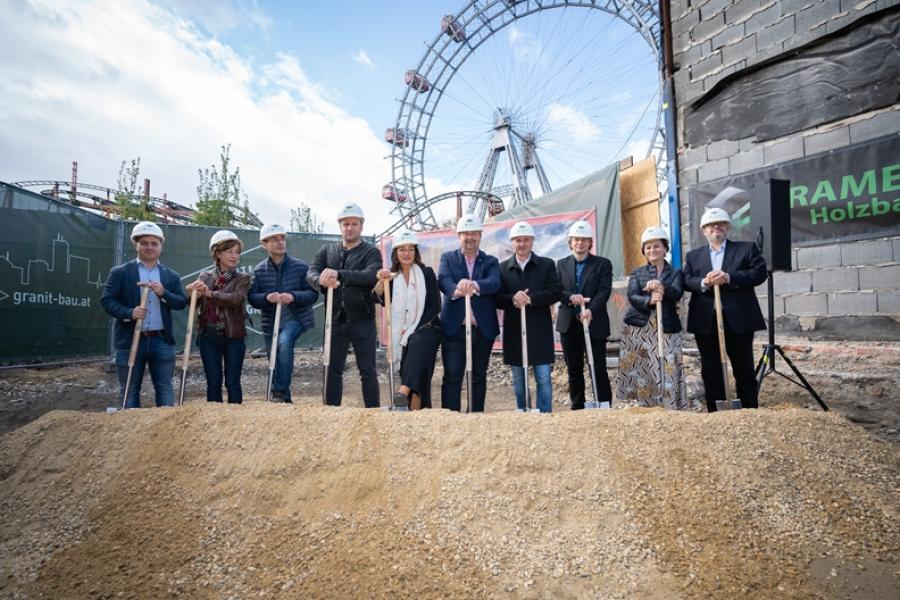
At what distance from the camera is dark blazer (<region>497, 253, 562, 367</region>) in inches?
154

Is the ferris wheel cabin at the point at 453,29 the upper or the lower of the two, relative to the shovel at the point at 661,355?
upper

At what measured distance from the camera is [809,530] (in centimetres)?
195

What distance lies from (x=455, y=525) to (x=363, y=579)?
408mm

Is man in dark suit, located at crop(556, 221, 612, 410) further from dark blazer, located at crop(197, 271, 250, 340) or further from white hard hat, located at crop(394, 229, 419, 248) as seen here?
dark blazer, located at crop(197, 271, 250, 340)

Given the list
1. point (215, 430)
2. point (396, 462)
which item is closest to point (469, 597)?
point (396, 462)

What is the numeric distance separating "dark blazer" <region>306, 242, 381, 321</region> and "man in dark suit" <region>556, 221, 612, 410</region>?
1641mm

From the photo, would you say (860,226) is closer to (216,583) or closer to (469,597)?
(469,597)

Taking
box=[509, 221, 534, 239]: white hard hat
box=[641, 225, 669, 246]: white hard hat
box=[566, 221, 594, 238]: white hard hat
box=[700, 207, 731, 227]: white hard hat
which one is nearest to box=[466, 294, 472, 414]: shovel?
box=[509, 221, 534, 239]: white hard hat

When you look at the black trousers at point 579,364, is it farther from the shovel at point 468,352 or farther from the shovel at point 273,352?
the shovel at point 273,352

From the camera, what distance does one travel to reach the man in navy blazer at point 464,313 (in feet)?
12.4

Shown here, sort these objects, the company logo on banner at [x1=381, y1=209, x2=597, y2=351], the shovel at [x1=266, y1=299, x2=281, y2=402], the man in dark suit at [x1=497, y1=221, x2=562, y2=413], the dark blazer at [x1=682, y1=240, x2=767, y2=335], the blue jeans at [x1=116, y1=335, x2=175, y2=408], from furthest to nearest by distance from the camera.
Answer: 1. the company logo on banner at [x1=381, y1=209, x2=597, y2=351]
2. the man in dark suit at [x1=497, y1=221, x2=562, y2=413]
3. the shovel at [x1=266, y1=299, x2=281, y2=402]
4. the blue jeans at [x1=116, y1=335, x2=175, y2=408]
5. the dark blazer at [x1=682, y1=240, x2=767, y2=335]

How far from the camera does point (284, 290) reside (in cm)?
406

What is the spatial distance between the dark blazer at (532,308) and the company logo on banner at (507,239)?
175 centimetres

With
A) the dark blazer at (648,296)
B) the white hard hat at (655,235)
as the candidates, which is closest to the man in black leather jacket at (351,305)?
the dark blazer at (648,296)
